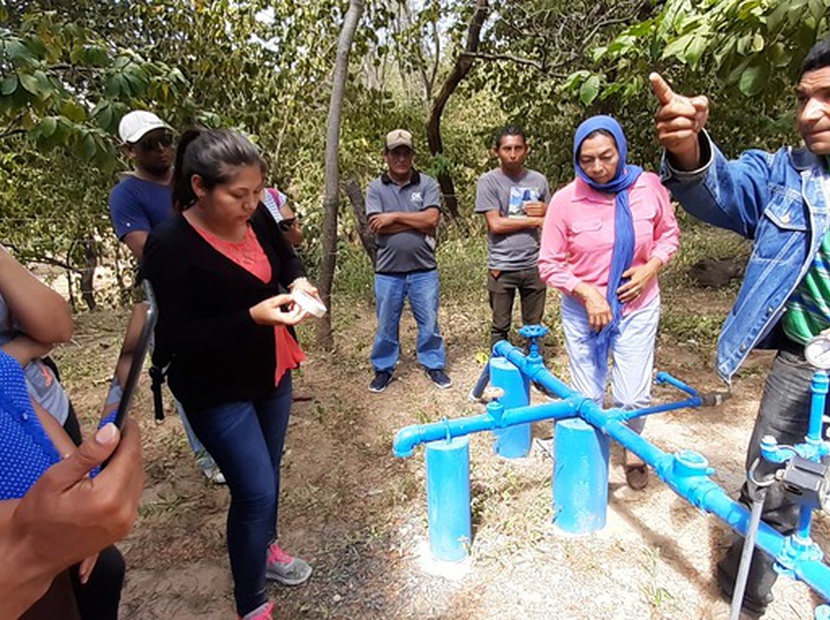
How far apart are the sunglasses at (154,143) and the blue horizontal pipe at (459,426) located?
178 cm

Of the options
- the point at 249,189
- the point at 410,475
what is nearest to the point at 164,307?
the point at 249,189

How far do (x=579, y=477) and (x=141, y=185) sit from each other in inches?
91.6

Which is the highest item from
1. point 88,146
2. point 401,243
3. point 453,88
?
point 453,88

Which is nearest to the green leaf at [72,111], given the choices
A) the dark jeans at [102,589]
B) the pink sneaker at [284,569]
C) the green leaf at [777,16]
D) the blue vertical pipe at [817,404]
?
the dark jeans at [102,589]

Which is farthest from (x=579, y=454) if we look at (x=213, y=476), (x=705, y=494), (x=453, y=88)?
(x=453, y=88)

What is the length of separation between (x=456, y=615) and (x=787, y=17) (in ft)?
7.64

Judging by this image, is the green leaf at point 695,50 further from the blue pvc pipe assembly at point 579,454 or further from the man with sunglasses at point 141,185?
the man with sunglasses at point 141,185

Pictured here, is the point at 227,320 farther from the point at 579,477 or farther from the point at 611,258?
the point at 611,258

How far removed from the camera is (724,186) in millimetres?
1551

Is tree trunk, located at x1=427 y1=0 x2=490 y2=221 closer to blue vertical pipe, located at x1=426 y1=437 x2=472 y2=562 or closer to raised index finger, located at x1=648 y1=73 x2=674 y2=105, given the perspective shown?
blue vertical pipe, located at x1=426 y1=437 x2=472 y2=562

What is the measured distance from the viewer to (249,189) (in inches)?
63.9

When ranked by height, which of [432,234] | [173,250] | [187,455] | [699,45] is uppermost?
[699,45]

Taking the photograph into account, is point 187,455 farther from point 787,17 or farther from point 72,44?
point 787,17

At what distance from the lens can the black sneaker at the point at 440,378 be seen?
3.84 m
